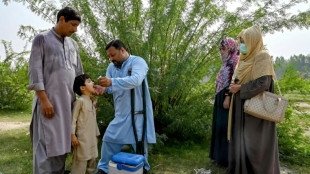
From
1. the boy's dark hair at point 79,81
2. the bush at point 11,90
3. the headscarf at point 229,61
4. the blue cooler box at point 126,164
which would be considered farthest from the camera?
the bush at point 11,90

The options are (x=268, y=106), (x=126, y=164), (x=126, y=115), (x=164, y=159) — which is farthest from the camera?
(x=164, y=159)

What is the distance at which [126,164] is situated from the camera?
2561 millimetres

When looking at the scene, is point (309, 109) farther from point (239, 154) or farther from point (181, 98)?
point (239, 154)

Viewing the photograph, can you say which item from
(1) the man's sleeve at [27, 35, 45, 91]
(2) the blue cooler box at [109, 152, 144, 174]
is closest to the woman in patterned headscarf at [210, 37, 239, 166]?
(2) the blue cooler box at [109, 152, 144, 174]

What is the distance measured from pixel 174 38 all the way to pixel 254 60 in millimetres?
2034

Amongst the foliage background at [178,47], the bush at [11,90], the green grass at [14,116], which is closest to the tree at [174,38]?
the foliage background at [178,47]

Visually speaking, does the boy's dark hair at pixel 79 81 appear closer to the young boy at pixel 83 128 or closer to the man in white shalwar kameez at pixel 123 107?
the young boy at pixel 83 128

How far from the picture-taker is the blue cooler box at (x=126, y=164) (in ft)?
8.33

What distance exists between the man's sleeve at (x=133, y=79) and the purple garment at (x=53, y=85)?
451 mm

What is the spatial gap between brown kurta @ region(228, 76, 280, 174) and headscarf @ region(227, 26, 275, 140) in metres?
0.09

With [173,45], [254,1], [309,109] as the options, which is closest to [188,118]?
[173,45]

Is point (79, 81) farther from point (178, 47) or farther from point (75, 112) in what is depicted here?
point (178, 47)

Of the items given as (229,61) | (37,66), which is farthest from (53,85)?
(229,61)

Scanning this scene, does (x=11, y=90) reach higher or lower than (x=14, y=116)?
higher
